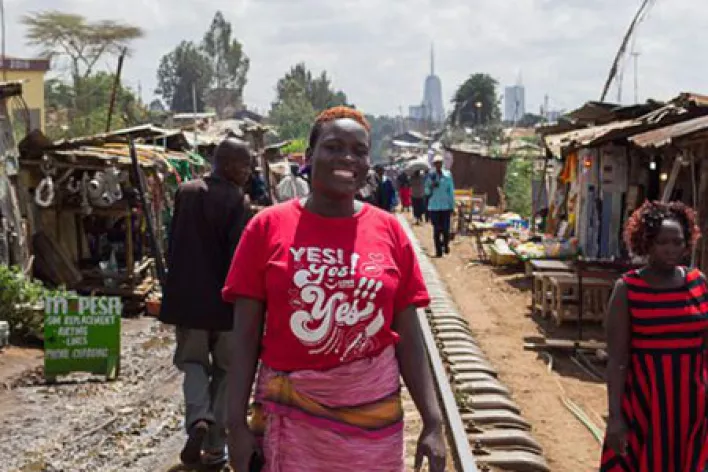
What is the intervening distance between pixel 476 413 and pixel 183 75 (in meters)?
94.0

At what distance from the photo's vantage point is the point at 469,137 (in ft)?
215

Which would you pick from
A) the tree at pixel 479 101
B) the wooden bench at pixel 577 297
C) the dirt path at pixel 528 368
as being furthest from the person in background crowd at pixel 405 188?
the tree at pixel 479 101

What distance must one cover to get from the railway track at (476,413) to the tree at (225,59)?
8870 centimetres

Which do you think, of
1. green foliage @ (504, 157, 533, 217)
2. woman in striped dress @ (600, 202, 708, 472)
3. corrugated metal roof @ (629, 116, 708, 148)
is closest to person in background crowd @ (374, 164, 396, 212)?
corrugated metal roof @ (629, 116, 708, 148)

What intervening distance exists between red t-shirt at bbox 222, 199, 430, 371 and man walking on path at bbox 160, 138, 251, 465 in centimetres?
240

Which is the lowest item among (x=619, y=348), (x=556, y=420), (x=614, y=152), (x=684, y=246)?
(x=556, y=420)

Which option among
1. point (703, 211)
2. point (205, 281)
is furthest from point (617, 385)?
point (703, 211)

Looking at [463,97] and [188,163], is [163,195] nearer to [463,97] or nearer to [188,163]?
[188,163]

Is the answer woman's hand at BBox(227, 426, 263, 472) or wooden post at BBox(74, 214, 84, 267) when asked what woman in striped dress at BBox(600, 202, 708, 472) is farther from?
wooden post at BBox(74, 214, 84, 267)

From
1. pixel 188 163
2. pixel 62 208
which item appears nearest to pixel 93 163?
pixel 62 208

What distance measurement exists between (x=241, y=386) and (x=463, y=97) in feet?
267

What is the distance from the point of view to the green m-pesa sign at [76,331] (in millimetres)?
8523

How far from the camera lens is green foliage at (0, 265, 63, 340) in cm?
1026

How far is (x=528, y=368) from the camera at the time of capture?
9.86 m
